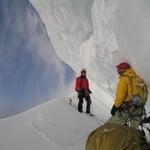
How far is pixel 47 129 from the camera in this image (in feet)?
21.2

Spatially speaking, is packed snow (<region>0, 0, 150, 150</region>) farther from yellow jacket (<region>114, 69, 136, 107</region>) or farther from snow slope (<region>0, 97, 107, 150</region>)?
Answer: yellow jacket (<region>114, 69, 136, 107</region>)

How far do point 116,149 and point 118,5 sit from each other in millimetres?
4661

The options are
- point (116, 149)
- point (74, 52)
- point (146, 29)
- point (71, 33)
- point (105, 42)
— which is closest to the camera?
point (116, 149)

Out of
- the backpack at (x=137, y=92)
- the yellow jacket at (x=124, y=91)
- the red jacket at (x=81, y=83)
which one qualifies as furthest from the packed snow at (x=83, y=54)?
the yellow jacket at (x=124, y=91)

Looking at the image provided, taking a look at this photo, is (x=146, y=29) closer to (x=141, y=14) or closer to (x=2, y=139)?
(x=141, y=14)

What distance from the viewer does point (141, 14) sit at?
5.56 meters

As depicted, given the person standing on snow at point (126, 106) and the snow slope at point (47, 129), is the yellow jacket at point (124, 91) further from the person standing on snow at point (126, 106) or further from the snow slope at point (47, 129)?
the snow slope at point (47, 129)

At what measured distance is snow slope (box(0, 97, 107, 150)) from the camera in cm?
549

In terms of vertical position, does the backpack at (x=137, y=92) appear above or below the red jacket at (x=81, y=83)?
above

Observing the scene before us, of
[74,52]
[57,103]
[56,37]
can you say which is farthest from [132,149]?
[56,37]

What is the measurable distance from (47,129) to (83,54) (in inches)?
249

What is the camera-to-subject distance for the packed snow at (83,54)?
5.69 meters

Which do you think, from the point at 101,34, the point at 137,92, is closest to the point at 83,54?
the point at 101,34

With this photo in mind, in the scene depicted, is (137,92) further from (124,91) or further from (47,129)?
(47,129)
